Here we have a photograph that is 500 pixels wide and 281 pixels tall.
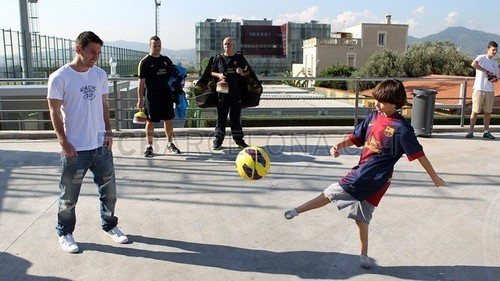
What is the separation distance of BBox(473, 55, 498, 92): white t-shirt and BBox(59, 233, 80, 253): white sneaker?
25.1ft

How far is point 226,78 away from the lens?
7281 millimetres

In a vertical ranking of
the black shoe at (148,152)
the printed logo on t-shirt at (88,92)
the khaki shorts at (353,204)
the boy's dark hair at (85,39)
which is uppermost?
the boy's dark hair at (85,39)

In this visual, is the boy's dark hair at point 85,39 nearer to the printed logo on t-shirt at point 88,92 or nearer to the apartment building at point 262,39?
the printed logo on t-shirt at point 88,92

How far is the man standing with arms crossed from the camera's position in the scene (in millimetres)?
6836

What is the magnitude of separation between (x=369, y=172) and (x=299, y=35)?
142 meters

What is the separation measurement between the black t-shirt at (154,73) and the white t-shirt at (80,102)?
311cm

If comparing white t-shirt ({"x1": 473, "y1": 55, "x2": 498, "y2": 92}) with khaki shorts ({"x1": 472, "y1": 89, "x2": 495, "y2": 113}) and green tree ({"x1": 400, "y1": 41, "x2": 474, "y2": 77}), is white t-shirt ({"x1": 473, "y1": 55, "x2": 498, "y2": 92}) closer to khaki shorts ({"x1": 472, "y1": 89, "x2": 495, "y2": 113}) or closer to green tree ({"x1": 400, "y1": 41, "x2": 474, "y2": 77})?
khaki shorts ({"x1": 472, "y1": 89, "x2": 495, "y2": 113})

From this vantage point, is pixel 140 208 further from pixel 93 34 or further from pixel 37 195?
pixel 93 34

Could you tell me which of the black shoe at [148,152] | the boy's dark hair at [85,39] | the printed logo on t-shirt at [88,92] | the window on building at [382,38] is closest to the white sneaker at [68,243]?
the printed logo on t-shirt at [88,92]

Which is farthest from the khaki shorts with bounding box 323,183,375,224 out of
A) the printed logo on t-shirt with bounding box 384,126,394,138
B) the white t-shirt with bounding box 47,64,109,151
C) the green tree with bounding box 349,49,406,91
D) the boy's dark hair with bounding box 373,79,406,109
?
the green tree with bounding box 349,49,406,91

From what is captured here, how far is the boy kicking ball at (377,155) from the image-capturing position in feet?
10.4

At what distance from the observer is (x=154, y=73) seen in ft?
22.5

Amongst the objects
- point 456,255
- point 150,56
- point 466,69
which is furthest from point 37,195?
point 466,69

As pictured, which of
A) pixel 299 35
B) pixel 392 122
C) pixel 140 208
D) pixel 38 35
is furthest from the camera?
pixel 299 35
